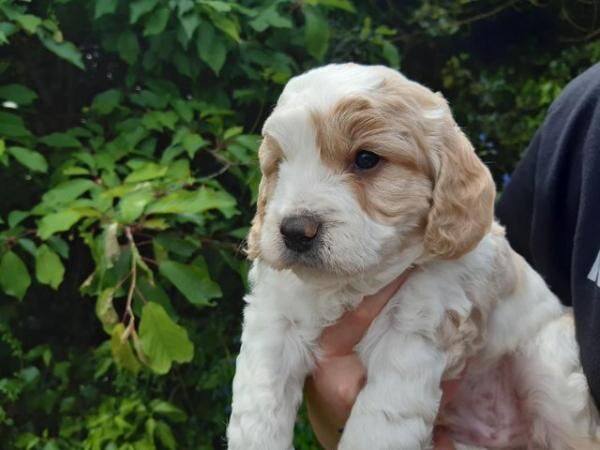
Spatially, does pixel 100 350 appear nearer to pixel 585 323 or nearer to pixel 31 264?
pixel 31 264

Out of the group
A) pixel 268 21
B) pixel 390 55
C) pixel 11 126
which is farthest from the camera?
pixel 390 55

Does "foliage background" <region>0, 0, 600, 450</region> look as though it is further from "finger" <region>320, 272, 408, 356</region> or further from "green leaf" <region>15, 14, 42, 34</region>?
"finger" <region>320, 272, 408, 356</region>

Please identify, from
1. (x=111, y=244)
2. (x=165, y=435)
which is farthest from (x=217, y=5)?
(x=165, y=435)

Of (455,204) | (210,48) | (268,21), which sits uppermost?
(455,204)

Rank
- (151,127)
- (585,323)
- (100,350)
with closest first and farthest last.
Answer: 1. (585,323)
2. (151,127)
3. (100,350)

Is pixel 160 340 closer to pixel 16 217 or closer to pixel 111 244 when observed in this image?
pixel 111 244

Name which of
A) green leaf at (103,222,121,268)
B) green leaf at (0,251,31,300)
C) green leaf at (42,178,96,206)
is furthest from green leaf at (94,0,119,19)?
green leaf at (0,251,31,300)

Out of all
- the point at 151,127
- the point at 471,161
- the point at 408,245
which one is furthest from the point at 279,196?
the point at 151,127
